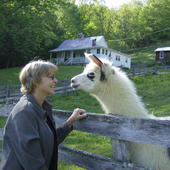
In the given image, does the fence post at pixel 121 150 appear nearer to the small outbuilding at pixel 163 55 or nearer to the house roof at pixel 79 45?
the house roof at pixel 79 45

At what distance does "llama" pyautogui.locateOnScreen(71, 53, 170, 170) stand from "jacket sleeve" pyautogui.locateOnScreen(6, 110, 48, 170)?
1.41m

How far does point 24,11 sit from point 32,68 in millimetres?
17973

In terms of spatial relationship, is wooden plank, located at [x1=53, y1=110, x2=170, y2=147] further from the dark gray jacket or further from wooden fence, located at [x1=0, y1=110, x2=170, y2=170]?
the dark gray jacket

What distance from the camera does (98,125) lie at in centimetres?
203

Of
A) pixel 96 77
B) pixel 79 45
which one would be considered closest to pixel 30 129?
pixel 96 77

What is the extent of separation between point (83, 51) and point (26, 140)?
35.4 metres

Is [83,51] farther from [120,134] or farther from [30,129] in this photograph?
[30,129]

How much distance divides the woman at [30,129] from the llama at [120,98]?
3.88 ft

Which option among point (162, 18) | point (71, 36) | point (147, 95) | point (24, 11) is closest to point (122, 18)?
point (162, 18)

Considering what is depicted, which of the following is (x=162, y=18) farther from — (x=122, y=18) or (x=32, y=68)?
(x=32, y=68)

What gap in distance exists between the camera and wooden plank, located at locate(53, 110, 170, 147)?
159 cm

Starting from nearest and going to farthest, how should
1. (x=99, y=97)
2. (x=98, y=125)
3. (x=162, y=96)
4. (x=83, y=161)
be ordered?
(x=98, y=125) → (x=83, y=161) → (x=99, y=97) → (x=162, y=96)

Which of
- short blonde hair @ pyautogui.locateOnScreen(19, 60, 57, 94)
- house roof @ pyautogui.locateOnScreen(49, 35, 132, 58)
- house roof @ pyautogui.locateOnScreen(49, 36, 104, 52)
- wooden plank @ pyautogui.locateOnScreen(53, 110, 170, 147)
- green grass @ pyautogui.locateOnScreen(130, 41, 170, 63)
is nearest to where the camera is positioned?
wooden plank @ pyautogui.locateOnScreen(53, 110, 170, 147)

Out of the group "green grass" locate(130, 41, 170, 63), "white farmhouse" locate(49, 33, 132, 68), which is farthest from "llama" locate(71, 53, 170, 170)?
"green grass" locate(130, 41, 170, 63)
